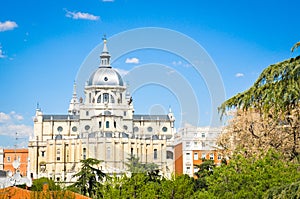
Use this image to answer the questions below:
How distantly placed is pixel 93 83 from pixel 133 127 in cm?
1136

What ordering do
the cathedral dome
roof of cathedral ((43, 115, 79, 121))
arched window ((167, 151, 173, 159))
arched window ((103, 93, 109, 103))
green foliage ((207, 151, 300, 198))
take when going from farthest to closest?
roof of cathedral ((43, 115, 79, 121))
the cathedral dome
arched window ((103, 93, 109, 103))
arched window ((167, 151, 173, 159))
green foliage ((207, 151, 300, 198))

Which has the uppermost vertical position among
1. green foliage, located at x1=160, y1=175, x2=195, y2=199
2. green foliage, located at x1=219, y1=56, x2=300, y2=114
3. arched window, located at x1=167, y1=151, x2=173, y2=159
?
arched window, located at x1=167, y1=151, x2=173, y2=159

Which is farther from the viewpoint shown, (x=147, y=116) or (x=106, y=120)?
(x=147, y=116)

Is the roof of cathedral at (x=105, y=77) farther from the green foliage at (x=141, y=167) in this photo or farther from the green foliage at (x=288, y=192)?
the green foliage at (x=288, y=192)

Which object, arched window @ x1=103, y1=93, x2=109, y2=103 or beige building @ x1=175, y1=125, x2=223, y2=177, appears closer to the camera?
beige building @ x1=175, y1=125, x2=223, y2=177

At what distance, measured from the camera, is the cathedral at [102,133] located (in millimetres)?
99938

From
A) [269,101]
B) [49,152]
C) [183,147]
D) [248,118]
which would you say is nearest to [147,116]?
[49,152]

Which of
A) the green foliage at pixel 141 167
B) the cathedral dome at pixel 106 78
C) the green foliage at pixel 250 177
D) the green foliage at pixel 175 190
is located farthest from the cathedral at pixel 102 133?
the green foliage at pixel 250 177

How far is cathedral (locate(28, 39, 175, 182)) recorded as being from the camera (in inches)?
3935

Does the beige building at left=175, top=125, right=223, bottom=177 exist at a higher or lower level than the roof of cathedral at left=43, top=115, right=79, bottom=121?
lower

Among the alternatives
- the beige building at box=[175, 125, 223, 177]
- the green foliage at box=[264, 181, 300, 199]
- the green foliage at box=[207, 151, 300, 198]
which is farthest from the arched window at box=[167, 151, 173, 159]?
the green foliage at box=[264, 181, 300, 199]

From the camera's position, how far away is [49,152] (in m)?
107

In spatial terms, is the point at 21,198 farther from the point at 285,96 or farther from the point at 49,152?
the point at 49,152

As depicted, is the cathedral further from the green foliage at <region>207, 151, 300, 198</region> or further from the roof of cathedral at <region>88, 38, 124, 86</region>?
the green foliage at <region>207, 151, 300, 198</region>
